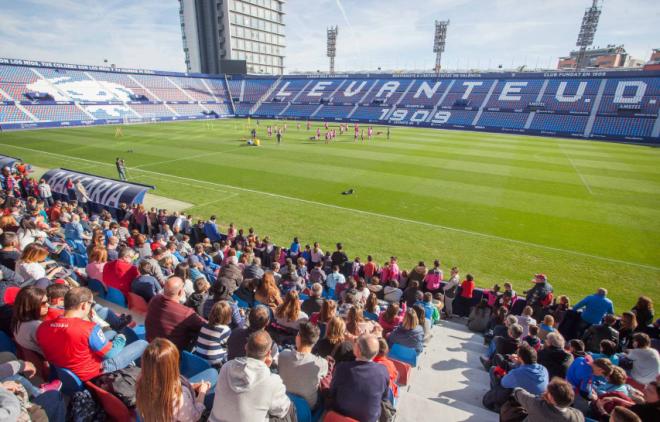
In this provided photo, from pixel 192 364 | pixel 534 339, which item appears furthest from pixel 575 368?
pixel 192 364

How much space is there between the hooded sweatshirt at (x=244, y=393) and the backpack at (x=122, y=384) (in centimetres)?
A: 96

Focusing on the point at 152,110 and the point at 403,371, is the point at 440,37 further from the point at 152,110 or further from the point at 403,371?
the point at 403,371

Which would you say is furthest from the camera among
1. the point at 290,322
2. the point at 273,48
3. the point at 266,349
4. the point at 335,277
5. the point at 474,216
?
the point at 273,48

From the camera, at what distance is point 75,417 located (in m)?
3.27

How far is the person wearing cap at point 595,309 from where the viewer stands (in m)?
7.55

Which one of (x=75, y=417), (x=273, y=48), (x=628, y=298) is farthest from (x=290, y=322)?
(x=273, y=48)

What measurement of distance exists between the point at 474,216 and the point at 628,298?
6.93 metres

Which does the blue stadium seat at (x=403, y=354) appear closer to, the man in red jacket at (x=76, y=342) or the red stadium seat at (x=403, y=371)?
the red stadium seat at (x=403, y=371)

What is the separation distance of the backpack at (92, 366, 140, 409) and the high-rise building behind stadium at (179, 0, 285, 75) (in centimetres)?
8853

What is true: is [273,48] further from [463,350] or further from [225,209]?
[463,350]

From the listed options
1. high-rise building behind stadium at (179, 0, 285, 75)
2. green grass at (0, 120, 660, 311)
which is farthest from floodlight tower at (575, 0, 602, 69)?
high-rise building behind stadium at (179, 0, 285, 75)

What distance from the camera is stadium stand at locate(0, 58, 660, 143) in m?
46.4

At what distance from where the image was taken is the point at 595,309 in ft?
25.1

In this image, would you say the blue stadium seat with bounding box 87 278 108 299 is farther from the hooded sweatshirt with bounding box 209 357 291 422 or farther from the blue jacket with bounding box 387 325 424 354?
the blue jacket with bounding box 387 325 424 354
